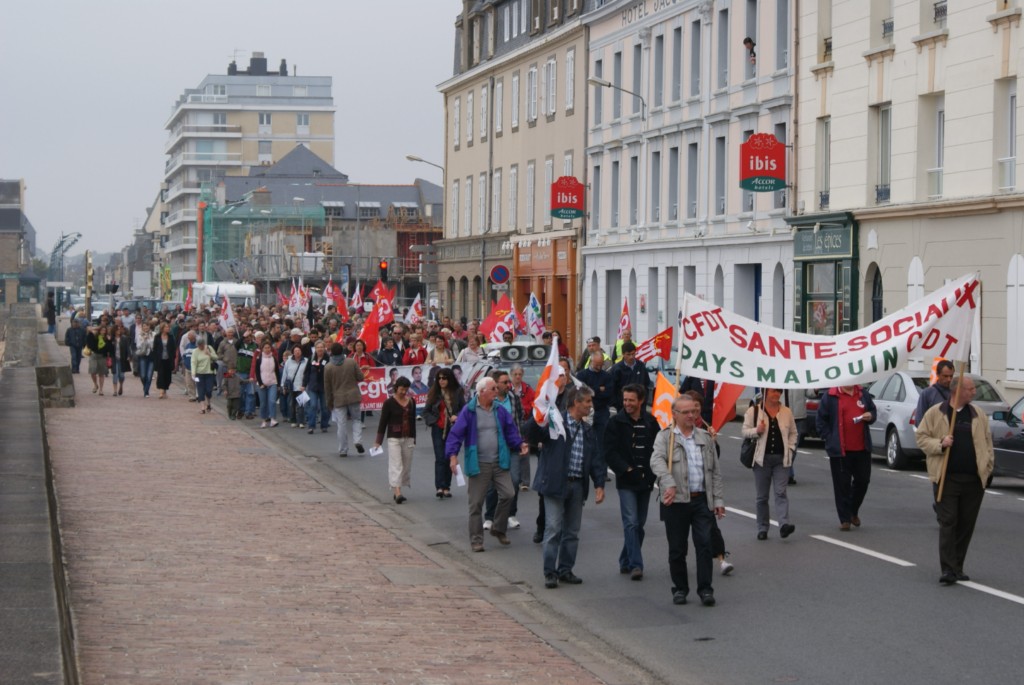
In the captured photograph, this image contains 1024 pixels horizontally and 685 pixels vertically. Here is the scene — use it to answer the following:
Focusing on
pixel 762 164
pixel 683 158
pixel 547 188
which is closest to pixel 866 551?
pixel 762 164

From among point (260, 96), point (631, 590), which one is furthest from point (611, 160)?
point (260, 96)

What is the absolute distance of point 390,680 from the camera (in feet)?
32.7

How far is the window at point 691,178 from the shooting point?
46062 mm

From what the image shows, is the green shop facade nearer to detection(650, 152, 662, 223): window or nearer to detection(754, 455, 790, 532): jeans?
detection(650, 152, 662, 223): window

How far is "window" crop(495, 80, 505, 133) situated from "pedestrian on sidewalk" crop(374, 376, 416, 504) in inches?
1772

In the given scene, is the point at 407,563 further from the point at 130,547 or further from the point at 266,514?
the point at 266,514

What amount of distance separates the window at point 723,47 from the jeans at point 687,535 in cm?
3198

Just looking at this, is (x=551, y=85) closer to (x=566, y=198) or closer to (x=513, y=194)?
(x=513, y=194)

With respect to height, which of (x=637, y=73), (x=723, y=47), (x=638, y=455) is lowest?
(x=638, y=455)

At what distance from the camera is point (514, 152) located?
62.2 metres

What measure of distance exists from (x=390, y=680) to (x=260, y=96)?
559 feet

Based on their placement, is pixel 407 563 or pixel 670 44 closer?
pixel 407 563

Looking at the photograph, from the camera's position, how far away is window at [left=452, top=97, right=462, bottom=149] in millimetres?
70250

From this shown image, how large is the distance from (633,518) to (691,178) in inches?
1307
